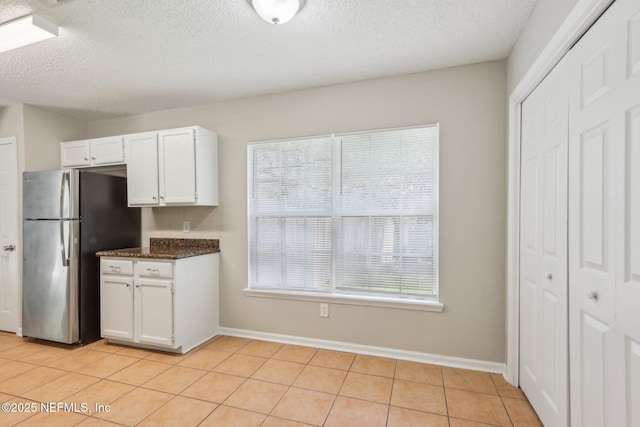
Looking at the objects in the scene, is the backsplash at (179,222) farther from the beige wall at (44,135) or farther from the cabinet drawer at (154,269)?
the beige wall at (44,135)

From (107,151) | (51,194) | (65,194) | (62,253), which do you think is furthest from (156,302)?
(107,151)

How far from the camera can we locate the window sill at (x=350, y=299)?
257cm

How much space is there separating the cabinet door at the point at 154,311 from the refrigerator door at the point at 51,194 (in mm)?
1009

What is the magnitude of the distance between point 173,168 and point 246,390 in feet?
7.08

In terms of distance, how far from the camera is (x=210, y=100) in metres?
3.26

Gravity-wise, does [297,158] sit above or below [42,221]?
above

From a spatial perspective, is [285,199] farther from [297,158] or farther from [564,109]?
[564,109]

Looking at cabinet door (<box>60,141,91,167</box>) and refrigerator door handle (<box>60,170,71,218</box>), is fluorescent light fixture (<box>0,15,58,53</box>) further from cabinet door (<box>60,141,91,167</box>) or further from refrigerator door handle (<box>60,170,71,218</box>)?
cabinet door (<box>60,141,91,167</box>)

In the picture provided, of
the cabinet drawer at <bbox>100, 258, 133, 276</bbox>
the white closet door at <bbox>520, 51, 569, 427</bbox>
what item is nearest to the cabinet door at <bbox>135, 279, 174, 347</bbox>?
the cabinet drawer at <bbox>100, 258, 133, 276</bbox>

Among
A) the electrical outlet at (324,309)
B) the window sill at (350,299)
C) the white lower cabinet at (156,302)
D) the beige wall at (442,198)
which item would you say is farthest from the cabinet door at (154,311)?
the electrical outlet at (324,309)

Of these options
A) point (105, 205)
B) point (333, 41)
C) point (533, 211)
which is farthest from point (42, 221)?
point (533, 211)

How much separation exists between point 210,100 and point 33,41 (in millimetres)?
1445

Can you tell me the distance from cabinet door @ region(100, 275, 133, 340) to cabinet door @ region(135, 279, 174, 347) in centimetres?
10

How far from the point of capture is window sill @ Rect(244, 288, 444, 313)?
257 cm
